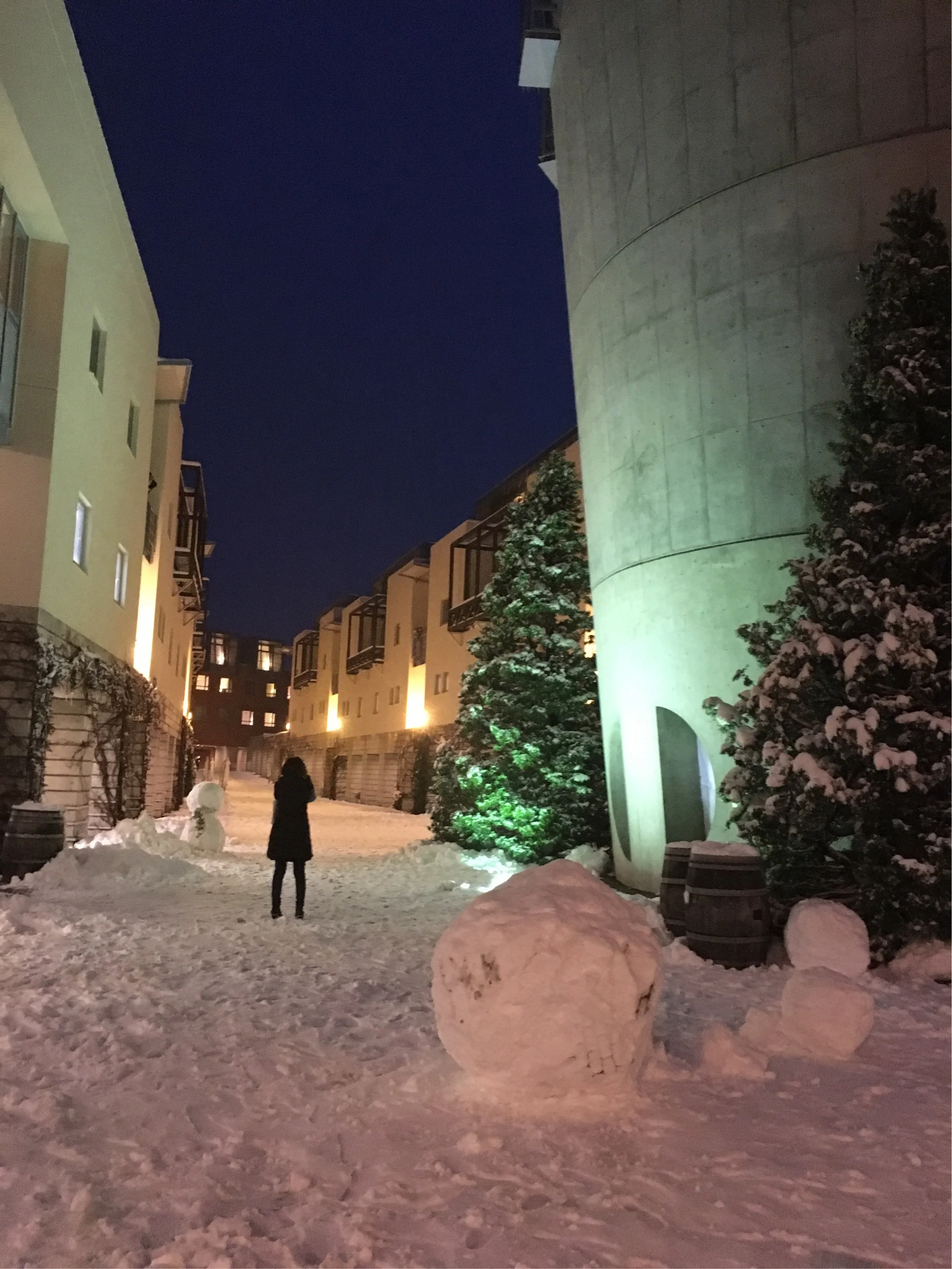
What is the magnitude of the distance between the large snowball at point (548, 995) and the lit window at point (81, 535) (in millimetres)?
11224

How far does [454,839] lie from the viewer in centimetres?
1614

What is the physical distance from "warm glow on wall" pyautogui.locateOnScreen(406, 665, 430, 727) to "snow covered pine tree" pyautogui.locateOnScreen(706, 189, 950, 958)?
77.4 ft

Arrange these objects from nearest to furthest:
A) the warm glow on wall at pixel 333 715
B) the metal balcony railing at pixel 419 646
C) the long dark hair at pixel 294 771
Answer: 1. the long dark hair at pixel 294 771
2. the metal balcony railing at pixel 419 646
3. the warm glow on wall at pixel 333 715

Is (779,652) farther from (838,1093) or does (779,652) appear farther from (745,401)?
(838,1093)

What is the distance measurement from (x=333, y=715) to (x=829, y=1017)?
41848 mm

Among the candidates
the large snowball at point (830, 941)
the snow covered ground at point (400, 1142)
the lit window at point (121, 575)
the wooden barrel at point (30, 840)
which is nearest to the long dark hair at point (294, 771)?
the wooden barrel at point (30, 840)

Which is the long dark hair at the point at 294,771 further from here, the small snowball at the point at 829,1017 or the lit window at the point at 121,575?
the lit window at the point at 121,575

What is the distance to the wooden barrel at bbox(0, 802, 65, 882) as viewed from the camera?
10516mm

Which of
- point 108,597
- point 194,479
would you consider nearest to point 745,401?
point 108,597

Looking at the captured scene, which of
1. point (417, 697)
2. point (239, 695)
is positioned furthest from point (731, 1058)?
point (239, 695)

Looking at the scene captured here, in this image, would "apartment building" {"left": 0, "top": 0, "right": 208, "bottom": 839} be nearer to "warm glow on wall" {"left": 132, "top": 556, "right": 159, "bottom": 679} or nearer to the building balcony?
"warm glow on wall" {"left": 132, "top": 556, "right": 159, "bottom": 679}

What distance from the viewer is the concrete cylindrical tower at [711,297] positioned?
31.5 ft

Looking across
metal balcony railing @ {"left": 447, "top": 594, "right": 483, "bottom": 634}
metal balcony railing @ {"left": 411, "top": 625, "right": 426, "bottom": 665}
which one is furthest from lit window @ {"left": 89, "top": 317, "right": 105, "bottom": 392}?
metal balcony railing @ {"left": 411, "top": 625, "right": 426, "bottom": 665}

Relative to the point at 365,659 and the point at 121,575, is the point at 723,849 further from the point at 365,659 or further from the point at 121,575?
the point at 365,659
